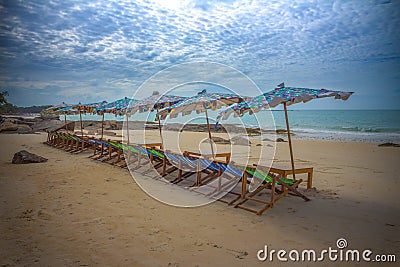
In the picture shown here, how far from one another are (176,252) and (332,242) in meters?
1.81

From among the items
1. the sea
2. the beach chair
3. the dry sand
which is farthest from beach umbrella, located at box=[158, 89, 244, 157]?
the dry sand

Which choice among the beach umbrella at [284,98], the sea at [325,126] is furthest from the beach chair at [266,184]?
the sea at [325,126]

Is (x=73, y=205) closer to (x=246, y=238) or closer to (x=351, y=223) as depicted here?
(x=246, y=238)

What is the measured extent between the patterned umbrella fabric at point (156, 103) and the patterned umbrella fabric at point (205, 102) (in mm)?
451

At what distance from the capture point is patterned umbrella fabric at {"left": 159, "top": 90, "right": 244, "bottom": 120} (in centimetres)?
531

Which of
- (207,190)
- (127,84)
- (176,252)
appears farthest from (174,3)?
(127,84)

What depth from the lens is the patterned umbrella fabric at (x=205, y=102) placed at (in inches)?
209

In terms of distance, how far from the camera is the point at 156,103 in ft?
22.9

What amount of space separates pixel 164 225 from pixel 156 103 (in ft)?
12.9

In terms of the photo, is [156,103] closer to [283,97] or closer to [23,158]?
[283,97]

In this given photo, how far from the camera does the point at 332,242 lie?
3.19 meters

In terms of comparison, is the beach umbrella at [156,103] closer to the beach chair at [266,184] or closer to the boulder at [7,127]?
the beach chair at [266,184]

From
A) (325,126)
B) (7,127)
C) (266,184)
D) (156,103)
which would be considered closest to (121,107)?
(156,103)

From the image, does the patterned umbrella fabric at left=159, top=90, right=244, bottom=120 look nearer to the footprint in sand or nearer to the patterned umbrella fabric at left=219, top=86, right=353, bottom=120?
the patterned umbrella fabric at left=219, top=86, right=353, bottom=120
